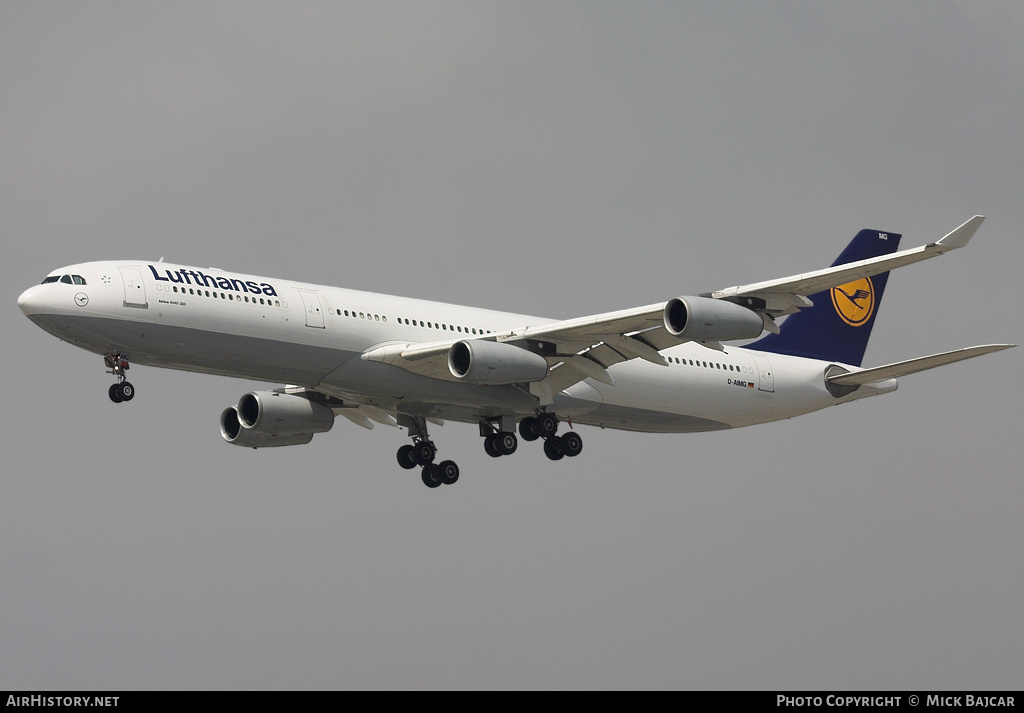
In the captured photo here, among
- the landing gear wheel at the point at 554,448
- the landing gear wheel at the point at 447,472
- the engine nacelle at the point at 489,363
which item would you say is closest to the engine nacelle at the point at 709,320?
the engine nacelle at the point at 489,363

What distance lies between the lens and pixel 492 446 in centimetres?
4662

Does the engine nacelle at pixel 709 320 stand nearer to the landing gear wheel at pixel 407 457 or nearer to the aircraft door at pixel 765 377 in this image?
the aircraft door at pixel 765 377

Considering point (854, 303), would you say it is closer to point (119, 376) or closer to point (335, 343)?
point (335, 343)

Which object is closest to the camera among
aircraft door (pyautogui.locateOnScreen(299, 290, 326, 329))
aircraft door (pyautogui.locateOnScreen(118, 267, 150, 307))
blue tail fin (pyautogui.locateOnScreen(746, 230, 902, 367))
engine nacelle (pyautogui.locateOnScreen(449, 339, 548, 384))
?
aircraft door (pyautogui.locateOnScreen(118, 267, 150, 307))

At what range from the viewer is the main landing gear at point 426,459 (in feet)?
161

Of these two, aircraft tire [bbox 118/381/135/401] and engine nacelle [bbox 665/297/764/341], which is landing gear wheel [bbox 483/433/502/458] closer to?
engine nacelle [bbox 665/297/764/341]

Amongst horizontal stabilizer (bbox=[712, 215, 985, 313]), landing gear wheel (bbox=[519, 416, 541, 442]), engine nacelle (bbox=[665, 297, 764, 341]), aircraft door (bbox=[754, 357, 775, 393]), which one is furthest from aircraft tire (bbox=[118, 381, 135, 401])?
aircraft door (bbox=[754, 357, 775, 393])

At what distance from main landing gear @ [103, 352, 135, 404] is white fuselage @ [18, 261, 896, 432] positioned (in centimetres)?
30

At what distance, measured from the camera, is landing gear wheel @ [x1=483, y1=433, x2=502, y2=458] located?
4656 cm

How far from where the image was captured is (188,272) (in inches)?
1624

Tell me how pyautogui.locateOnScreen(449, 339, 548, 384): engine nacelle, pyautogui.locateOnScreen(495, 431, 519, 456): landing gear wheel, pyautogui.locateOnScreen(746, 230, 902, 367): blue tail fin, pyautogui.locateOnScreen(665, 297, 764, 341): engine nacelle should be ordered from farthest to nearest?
pyautogui.locateOnScreen(746, 230, 902, 367): blue tail fin, pyautogui.locateOnScreen(495, 431, 519, 456): landing gear wheel, pyautogui.locateOnScreen(449, 339, 548, 384): engine nacelle, pyautogui.locateOnScreen(665, 297, 764, 341): engine nacelle

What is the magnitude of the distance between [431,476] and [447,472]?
21.7 inches
